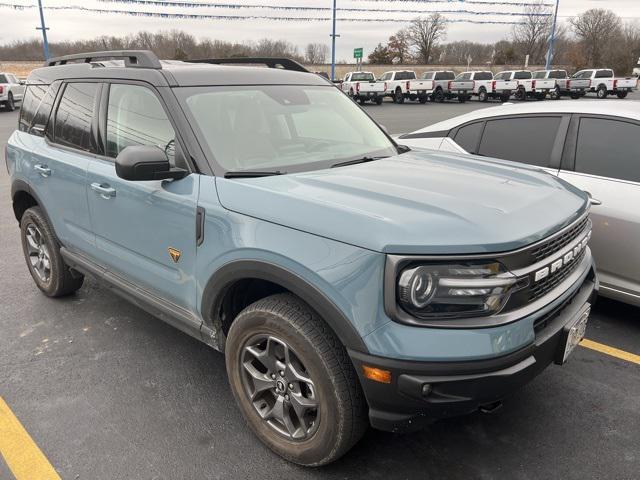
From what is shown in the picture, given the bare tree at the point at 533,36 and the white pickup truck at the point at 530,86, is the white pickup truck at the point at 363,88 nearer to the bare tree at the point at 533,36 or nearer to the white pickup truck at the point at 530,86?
the white pickup truck at the point at 530,86

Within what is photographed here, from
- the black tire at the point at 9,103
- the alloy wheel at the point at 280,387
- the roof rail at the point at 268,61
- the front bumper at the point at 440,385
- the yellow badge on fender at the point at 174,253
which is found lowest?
the black tire at the point at 9,103

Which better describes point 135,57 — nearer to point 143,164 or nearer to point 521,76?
point 143,164

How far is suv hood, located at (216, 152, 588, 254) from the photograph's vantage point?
1.96 meters

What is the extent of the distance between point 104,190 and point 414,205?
6.63 ft

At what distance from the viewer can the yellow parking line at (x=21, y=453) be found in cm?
242

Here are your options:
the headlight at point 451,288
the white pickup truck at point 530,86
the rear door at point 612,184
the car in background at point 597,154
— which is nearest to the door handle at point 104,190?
the headlight at point 451,288

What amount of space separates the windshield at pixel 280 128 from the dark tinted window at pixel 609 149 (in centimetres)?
162

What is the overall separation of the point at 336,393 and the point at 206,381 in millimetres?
1339

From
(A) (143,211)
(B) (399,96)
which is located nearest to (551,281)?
(A) (143,211)

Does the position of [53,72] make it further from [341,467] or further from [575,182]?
[575,182]

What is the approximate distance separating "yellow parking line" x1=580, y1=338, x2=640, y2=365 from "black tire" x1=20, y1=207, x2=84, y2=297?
13.1 feet

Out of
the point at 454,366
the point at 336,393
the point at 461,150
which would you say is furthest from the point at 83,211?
the point at 461,150

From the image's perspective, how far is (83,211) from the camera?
3.49 metres

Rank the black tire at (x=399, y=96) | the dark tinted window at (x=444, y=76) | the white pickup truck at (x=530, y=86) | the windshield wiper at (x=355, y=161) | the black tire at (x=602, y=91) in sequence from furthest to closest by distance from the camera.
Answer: the black tire at (x=602, y=91), the dark tinted window at (x=444, y=76), the black tire at (x=399, y=96), the white pickup truck at (x=530, y=86), the windshield wiper at (x=355, y=161)
